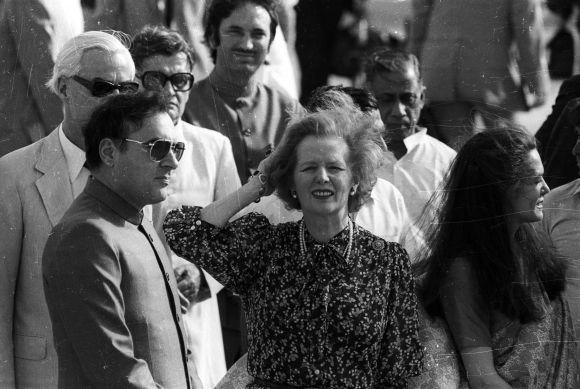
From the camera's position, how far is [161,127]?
2807mm

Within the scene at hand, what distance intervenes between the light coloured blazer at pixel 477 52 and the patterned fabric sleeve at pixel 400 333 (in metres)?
0.93

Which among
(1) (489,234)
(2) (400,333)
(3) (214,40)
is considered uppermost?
(3) (214,40)

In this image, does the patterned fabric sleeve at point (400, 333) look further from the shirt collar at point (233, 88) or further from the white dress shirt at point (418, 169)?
the shirt collar at point (233, 88)

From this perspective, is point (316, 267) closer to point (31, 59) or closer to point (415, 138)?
point (415, 138)

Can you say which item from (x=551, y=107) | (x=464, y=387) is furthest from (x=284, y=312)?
(x=551, y=107)

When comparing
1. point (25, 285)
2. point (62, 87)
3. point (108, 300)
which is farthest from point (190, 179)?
point (108, 300)

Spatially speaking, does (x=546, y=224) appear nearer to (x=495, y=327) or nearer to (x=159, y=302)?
(x=495, y=327)

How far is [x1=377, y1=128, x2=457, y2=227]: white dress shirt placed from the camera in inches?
137

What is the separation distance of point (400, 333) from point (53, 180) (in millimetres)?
1061

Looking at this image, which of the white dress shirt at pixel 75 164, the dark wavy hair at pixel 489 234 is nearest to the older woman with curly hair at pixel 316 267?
the dark wavy hair at pixel 489 234

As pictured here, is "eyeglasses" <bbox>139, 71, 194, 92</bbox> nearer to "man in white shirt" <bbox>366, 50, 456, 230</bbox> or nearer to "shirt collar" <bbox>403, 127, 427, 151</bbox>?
"man in white shirt" <bbox>366, 50, 456, 230</bbox>

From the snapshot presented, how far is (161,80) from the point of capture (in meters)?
3.51

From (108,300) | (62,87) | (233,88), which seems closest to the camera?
(108,300)

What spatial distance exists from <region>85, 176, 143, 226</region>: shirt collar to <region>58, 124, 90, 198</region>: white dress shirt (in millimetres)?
452
